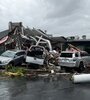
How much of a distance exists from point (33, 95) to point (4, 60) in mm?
11968

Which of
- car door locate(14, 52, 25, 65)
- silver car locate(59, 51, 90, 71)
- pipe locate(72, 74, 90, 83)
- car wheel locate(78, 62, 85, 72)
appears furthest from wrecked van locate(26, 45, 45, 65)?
pipe locate(72, 74, 90, 83)

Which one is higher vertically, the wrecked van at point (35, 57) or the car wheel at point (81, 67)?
the wrecked van at point (35, 57)

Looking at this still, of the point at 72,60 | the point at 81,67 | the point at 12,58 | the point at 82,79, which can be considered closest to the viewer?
the point at 82,79

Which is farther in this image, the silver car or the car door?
the car door

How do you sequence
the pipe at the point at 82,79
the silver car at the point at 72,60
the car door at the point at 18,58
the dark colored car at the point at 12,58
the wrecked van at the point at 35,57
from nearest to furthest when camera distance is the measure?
the pipe at the point at 82,79 < the silver car at the point at 72,60 < the dark colored car at the point at 12,58 < the wrecked van at the point at 35,57 < the car door at the point at 18,58

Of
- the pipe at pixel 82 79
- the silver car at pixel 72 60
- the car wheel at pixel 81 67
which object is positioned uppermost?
the silver car at pixel 72 60

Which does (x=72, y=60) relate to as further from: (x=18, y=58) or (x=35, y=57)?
(x=18, y=58)

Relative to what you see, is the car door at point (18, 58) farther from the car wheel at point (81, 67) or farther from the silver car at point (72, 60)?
the car wheel at point (81, 67)

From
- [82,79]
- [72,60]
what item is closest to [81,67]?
[72,60]

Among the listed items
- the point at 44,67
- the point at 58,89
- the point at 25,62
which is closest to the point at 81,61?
the point at 44,67

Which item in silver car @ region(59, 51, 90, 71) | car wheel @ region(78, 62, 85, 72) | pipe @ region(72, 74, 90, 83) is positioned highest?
silver car @ region(59, 51, 90, 71)

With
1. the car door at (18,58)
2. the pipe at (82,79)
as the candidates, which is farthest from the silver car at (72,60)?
the pipe at (82,79)

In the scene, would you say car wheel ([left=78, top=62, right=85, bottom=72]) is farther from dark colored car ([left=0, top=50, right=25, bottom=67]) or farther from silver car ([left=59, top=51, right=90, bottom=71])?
dark colored car ([left=0, top=50, right=25, bottom=67])

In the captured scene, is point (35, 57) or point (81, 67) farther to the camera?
point (35, 57)
